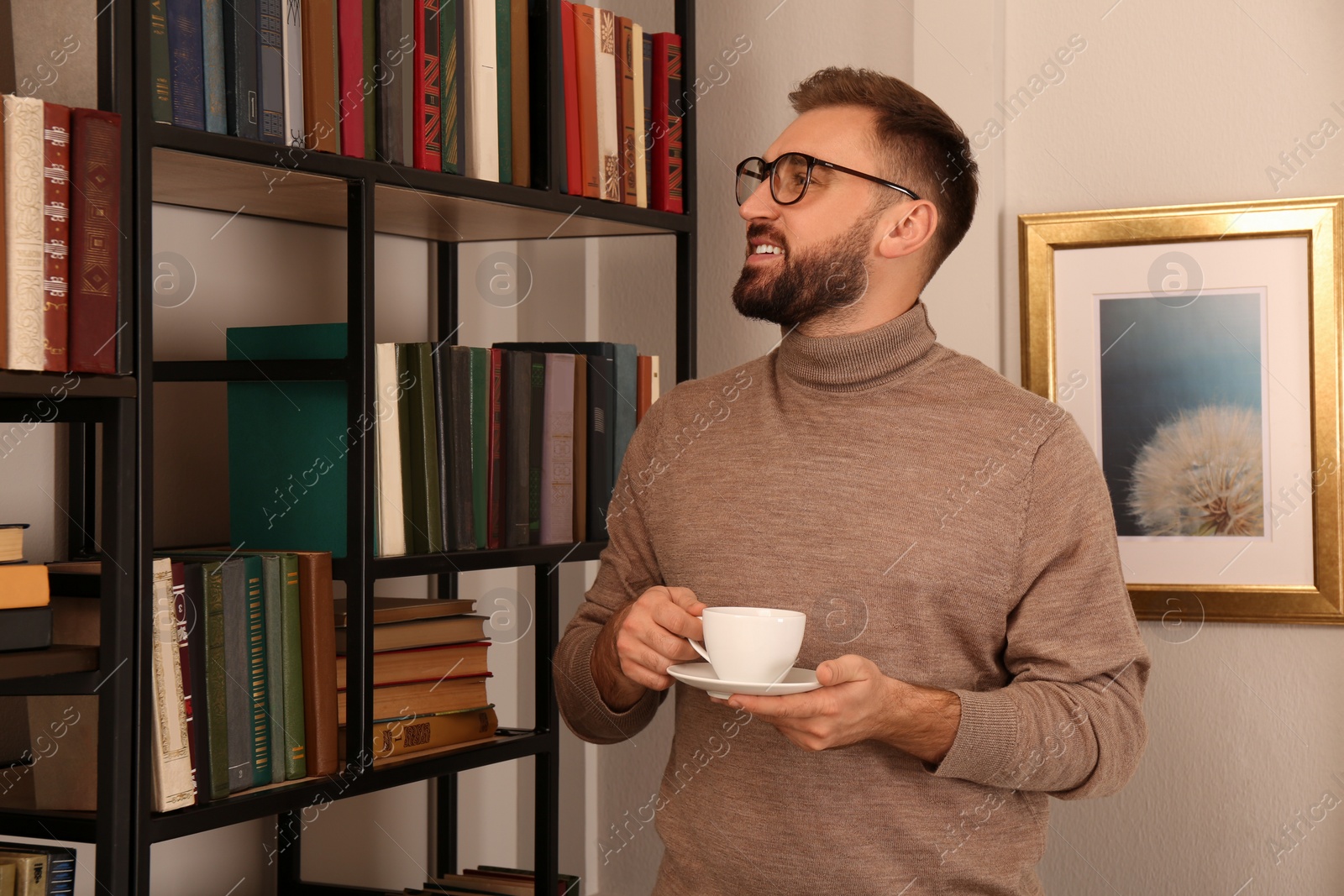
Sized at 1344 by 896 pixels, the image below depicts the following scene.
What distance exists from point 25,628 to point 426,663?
0.60 meters

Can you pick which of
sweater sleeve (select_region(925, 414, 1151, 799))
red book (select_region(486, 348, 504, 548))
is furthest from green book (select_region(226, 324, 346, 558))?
sweater sleeve (select_region(925, 414, 1151, 799))

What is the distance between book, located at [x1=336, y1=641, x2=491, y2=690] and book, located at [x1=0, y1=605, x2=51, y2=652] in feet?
1.35

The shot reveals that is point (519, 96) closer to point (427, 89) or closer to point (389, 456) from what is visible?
point (427, 89)

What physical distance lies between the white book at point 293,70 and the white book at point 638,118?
2.08 ft

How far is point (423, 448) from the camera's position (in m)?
1.71

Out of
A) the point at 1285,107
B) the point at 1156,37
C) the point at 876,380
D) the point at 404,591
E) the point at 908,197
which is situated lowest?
the point at 404,591

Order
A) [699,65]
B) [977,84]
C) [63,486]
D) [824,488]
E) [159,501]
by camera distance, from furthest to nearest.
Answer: [699,65] → [977,84] → [159,501] → [63,486] → [824,488]

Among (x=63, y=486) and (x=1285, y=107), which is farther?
(x=1285, y=107)

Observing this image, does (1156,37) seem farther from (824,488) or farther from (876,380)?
(824,488)

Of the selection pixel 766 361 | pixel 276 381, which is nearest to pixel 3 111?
pixel 276 381

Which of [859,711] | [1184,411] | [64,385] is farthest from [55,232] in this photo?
[1184,411]

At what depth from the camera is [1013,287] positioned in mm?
2205

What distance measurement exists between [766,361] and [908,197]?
0.25 metres

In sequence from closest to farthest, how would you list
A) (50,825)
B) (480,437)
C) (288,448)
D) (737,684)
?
1. (737,684)
2. (50,825)
3. (288,448)
4. (480,437)
